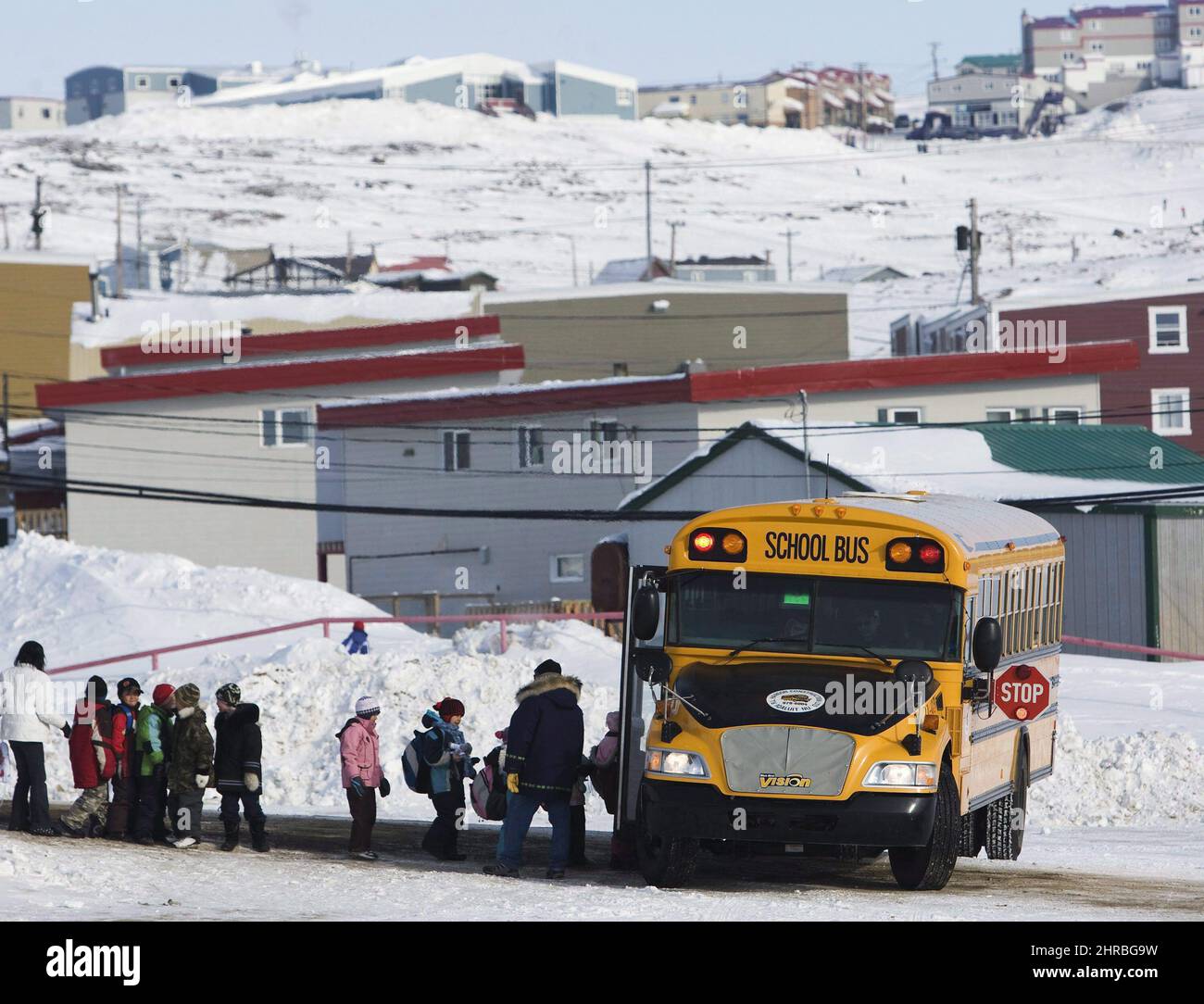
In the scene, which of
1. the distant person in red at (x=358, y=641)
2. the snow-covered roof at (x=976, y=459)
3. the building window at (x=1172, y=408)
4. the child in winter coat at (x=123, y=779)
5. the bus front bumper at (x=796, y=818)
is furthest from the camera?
the building window at (x=1172, y=408)

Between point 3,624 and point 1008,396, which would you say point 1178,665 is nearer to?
point 1008,396

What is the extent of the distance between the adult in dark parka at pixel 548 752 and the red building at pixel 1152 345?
4497 cm

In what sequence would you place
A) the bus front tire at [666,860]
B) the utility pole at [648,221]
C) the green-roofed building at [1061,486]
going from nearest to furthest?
the bus front tire at [666,860] → the green-roofed building at [1061,486] → the utility pole at [648,221]

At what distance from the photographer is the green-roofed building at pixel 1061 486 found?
107 ft

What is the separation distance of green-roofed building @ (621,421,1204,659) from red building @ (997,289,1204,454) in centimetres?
1696

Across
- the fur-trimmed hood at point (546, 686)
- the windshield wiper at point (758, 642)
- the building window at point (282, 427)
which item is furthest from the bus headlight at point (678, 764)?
the building window at point (282, 427)

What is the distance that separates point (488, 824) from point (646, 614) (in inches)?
256

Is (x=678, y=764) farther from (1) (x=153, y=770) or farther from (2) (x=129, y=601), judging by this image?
(2) (x=129, y=601)

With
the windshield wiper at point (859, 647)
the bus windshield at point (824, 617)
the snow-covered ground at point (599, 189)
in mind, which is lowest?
the windshield wiper at point (859, 647)

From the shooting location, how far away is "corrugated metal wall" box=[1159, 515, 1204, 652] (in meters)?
32.5

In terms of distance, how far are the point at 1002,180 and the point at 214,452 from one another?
409 feet

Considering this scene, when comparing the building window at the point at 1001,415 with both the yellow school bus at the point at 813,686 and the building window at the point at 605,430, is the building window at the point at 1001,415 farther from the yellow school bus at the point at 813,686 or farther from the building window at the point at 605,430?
the yellow school bus at the point at 813,686

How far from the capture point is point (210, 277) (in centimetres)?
10281

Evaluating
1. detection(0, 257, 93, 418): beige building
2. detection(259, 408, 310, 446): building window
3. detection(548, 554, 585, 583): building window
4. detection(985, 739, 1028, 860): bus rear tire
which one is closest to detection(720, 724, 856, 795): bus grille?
detection(985, 739, 1028, 860): bus rear tire
